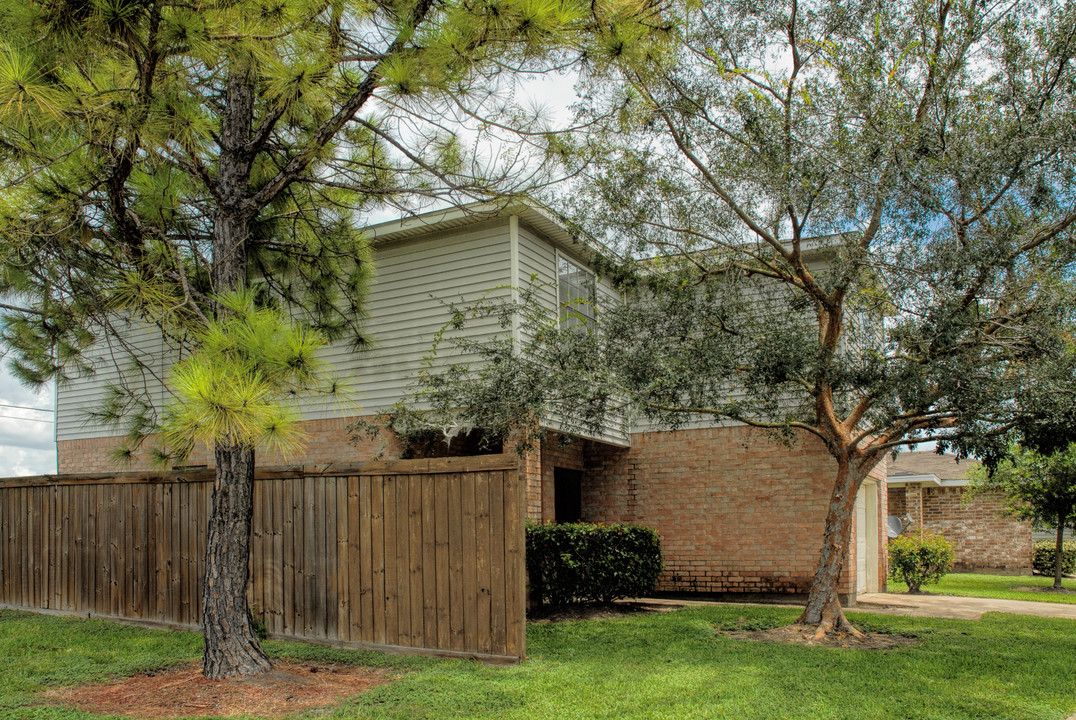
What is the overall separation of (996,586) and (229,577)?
669 inches

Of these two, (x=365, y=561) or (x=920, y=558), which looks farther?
(x=920, y=558)

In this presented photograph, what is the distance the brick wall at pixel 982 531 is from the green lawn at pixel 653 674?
1444 cm

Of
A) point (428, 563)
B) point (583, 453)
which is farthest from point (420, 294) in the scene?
point (428, 563)

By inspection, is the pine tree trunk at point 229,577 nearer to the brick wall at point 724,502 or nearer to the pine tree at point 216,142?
the pine tree at point 216,142

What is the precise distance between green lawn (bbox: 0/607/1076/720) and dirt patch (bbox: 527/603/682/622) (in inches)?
35.8

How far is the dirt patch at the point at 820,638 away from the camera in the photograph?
8367 millimetres

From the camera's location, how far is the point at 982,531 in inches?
873

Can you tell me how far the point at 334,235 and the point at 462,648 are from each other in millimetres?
4163

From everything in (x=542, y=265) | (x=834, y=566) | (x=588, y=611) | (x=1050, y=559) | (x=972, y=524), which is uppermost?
(x=542, y=265)

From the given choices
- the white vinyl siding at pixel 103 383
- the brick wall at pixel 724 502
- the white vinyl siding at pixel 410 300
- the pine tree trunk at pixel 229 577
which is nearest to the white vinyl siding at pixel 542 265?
the white vinyl siding at pixel 410 300

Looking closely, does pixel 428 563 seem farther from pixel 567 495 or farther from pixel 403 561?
pixel 567 495

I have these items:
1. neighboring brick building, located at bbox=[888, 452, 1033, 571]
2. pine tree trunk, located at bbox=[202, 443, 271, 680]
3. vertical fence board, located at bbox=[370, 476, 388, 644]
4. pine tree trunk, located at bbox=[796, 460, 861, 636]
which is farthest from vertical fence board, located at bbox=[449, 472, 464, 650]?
neighboring brick building, located at bbox=[888, 452, 1033, 571]

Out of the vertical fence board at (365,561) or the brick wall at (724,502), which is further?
the brick wall at (724,502)

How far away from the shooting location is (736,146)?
9.22 metres
